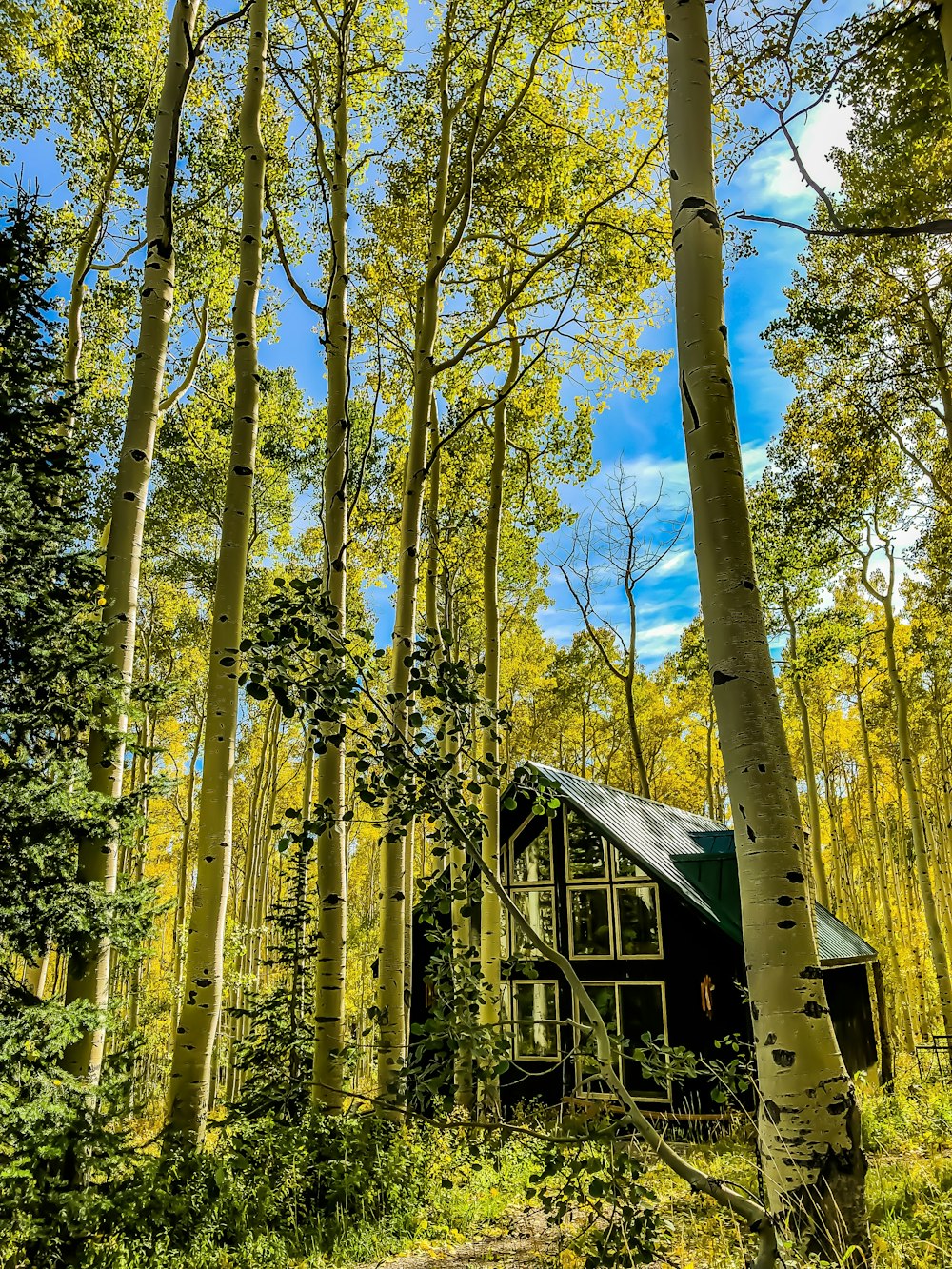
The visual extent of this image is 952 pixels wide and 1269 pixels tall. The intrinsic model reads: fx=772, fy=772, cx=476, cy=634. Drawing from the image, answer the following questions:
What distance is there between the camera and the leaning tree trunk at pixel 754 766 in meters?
2.12

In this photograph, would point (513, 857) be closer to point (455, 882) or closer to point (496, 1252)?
point (496, 1252)

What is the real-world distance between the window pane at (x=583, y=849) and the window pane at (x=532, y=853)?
0.44 m

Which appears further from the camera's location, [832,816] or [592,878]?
[832,816]

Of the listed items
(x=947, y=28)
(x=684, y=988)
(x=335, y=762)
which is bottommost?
(x=684, y=988)

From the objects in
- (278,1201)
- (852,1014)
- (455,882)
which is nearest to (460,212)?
A: (455,882)

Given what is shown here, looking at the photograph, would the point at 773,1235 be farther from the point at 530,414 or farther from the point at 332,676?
the point at 530,414

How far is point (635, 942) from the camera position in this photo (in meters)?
12.2

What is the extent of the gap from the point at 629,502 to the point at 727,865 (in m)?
6.73

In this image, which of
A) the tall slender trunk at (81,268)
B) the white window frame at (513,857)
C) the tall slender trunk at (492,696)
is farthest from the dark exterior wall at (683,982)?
the tall slender trunk at (81,268)

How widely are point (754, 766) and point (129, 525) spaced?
12.0 ft

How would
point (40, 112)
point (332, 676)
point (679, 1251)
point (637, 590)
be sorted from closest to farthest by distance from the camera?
point (332, 676) → point (679, 1251) → point (40, 112) → point (637, 590)

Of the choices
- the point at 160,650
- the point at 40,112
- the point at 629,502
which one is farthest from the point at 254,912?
the point at 40,112

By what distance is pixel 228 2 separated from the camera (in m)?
7.23

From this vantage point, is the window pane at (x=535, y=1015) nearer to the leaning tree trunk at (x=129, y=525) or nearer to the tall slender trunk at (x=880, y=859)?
the tall slender trunk at (x=880, y=859)
